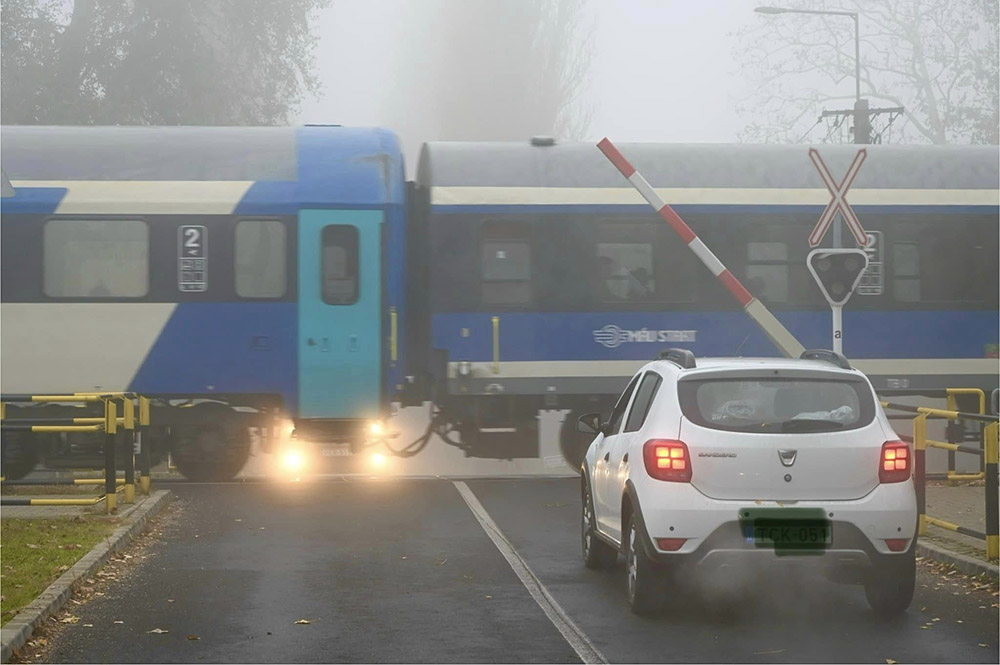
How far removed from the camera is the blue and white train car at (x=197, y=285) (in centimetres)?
1891

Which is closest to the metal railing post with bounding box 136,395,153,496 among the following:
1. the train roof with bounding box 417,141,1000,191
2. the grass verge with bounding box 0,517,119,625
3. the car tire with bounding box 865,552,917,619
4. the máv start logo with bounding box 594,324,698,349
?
the grass verge with bounding box 0,517,119,625

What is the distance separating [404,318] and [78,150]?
14.0ft

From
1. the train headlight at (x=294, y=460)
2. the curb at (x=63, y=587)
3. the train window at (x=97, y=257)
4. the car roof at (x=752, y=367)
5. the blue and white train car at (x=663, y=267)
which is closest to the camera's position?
the curb at (x=63, y=587)

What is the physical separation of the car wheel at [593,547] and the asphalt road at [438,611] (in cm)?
11

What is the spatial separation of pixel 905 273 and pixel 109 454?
407 inches

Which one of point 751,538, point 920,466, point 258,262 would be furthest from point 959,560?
point 258,262

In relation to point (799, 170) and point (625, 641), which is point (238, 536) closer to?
point (625, 641)

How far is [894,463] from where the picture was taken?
988 cm

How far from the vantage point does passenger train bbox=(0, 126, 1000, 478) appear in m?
19.0

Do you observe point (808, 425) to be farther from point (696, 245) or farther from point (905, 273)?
point (905, 273)

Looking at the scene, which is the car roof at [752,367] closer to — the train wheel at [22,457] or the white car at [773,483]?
the white car at [773,483]

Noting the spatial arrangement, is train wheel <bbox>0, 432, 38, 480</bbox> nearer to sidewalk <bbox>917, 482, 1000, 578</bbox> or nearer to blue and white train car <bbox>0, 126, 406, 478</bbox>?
blue and white train car <bbox>0, 126, 406, 478</bbox>

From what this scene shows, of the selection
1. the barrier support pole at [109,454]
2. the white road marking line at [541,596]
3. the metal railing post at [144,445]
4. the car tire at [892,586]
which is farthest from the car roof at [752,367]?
the metal railing post at [144,445]

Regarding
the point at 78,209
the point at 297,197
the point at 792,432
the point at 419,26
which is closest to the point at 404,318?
the point at 297,197
